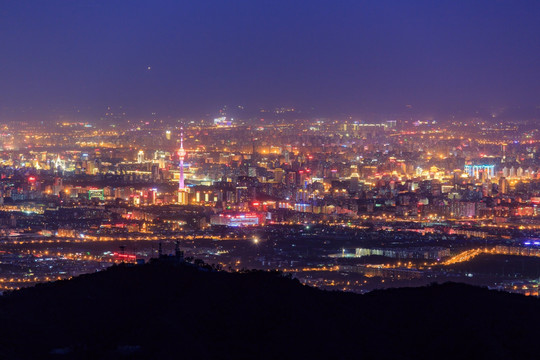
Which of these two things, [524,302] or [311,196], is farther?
[311,196]

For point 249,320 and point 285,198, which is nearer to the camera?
point 249,320

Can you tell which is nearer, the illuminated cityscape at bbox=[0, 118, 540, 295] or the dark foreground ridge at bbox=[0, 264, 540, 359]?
the dark foreground ridge at bbox=[0, 264, 540, 359]

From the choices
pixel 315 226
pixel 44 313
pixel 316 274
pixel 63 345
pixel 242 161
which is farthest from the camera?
pixel 242 161

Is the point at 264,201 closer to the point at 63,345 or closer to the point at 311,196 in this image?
the point at 311,196

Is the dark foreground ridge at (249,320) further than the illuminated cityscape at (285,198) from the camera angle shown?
No

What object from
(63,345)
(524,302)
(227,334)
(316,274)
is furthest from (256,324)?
(316,274)

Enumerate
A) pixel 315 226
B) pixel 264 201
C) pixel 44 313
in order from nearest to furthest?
pixel 44 313 → pixel 315 226 → pixel 264 201

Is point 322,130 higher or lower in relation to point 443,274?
higher
